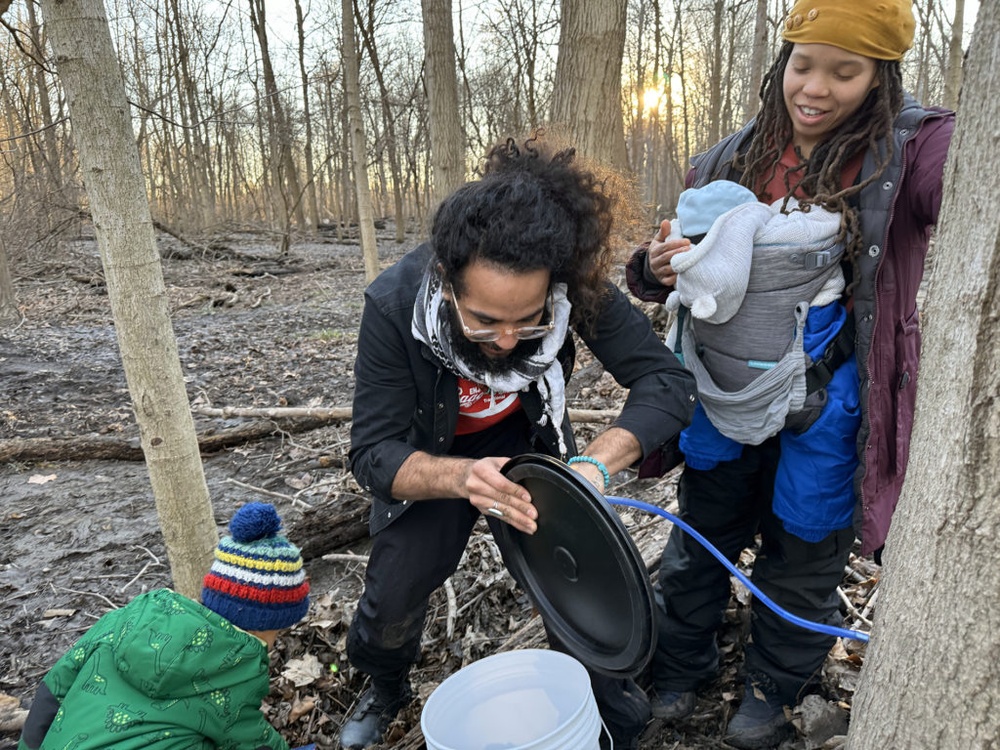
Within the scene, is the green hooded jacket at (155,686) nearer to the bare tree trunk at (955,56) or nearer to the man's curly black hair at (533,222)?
the man's curly black hair at (533,222)

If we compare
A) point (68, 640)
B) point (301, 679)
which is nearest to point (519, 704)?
point (301, 679)

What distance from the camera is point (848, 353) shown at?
6.14ft

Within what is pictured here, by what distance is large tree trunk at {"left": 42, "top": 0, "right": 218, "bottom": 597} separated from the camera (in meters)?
2.10

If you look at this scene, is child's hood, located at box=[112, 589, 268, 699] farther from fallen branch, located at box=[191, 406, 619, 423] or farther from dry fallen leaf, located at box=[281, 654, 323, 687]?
fallen branch, located at box=[191, 406, 619, 423]

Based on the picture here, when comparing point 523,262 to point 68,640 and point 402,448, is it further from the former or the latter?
point 68,640

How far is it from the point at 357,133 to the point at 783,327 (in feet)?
24.9

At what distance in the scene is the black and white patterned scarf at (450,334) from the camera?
74.5 inches

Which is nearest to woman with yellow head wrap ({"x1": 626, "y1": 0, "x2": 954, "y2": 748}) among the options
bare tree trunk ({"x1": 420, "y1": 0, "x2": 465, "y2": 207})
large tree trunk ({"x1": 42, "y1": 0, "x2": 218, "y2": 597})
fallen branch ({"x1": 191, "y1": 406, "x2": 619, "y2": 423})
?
large tree trunk ({"x1": 42, "y1": 0, "x2": 218, "y2": 597})

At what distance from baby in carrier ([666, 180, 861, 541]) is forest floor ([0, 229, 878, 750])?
2.70ft

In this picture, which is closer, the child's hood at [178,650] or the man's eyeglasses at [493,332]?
the child's hood at [178,650]

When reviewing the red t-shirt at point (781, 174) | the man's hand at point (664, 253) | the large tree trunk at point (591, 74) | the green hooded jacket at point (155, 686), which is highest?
the large tree trunk at point (591, 74)

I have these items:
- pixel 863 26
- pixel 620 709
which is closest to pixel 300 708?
pixel 620 709

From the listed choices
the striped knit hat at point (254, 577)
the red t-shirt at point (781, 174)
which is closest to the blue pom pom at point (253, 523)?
the striped knit hat at point (254, 577)

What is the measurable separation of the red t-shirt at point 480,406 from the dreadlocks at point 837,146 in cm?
98
